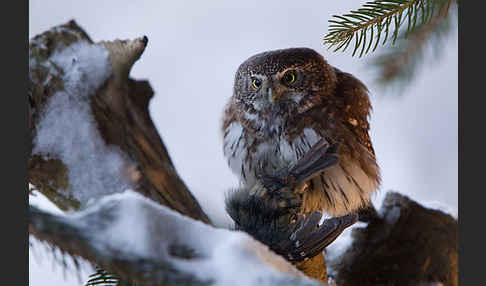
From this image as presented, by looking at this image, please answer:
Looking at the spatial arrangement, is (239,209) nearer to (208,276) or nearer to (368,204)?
(208,276)

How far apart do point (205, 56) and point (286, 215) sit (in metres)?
0.42

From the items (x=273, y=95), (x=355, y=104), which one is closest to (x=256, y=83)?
(x=273, y=95)

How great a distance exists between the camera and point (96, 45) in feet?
2.82

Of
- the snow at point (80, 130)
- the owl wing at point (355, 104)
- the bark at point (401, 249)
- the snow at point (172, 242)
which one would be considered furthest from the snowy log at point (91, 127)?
the bark at point (401, 249)

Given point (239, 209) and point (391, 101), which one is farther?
point (391, 101)

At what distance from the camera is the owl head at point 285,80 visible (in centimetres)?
120

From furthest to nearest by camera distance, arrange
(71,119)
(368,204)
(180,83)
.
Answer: (368,204)
(180,83)
(71,119)

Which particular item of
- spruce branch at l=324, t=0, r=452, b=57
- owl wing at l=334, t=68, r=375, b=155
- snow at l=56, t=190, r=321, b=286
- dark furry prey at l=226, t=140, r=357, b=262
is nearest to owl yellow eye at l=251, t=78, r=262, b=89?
owl wing at l=334, t=68, r=375, b=155

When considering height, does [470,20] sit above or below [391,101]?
above

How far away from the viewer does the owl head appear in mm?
1204

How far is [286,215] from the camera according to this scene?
0.86 meters

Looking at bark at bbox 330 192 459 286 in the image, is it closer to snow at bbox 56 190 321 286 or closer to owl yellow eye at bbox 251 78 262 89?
owl yellow eye at bbox 251 78 262 89

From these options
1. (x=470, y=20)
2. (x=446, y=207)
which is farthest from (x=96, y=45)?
(x=446, y=207)

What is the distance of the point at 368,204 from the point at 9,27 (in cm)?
104
